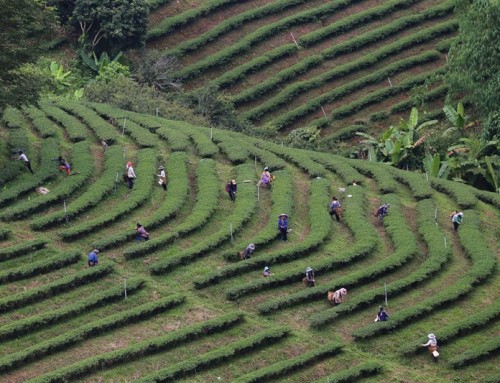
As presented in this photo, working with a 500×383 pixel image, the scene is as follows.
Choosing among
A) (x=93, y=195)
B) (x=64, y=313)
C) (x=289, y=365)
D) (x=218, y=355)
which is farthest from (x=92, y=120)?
(x=289, y=365)

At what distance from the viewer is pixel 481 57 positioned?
63656 millimetres

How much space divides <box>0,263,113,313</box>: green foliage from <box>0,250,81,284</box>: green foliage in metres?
0.96

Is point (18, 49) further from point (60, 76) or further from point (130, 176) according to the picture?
point (60, 76)

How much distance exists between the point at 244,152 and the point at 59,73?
15.4 m

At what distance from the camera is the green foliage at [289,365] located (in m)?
41.1

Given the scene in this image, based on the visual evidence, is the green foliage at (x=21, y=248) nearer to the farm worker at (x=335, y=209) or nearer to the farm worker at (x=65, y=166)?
the farm worker at (x=65, y=166)

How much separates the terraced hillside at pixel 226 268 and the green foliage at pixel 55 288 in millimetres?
52

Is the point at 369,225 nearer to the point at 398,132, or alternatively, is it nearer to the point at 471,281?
the point at 471,281

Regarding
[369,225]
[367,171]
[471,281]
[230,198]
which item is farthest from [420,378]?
[367,171]

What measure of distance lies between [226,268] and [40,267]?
21.3ft

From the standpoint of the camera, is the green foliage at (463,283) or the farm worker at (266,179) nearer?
the green foliage at (463,283)

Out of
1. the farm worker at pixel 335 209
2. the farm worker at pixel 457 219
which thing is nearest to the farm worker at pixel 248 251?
the farm worker at pixel 335 209

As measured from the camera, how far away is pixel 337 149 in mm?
69500

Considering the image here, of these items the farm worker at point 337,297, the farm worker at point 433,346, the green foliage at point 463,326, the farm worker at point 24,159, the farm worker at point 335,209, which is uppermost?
the farm worker at point 24,159
